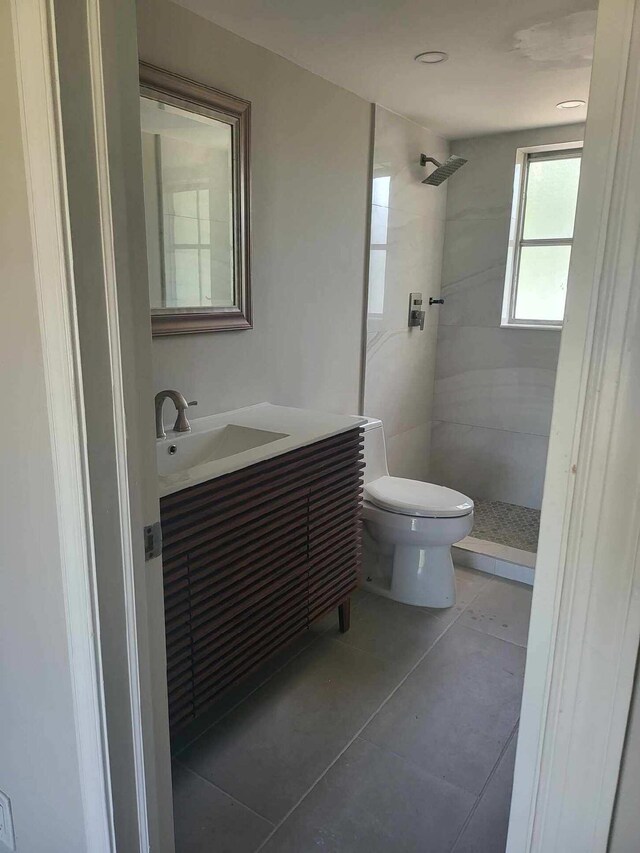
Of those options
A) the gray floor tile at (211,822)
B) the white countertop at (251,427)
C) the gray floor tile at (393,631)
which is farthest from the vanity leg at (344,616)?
the gray floor tile at (211,822)

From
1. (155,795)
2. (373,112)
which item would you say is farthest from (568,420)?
(373,112)

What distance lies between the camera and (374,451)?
110 inches

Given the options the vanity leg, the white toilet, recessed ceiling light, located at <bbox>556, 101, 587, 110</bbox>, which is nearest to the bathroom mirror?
the white toilet

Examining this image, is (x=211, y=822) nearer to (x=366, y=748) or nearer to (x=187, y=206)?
(x=366, y=748)

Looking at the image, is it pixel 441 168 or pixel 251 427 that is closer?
pixel 251 427

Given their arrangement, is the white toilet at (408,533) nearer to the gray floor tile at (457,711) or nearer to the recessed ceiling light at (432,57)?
the gray floor tile at (457,711)

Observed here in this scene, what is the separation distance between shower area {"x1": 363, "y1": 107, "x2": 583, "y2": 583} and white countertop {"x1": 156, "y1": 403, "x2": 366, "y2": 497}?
911mm

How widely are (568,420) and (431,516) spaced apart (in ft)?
6.34

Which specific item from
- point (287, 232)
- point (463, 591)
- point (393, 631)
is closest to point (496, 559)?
point (463, 591)

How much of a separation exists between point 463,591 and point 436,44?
7.34 ft

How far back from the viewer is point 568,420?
0.64 metres

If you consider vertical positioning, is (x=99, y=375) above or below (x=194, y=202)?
below

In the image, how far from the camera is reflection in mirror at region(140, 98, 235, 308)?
186 centimetres

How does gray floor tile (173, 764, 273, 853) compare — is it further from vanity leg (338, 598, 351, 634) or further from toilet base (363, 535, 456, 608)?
toilet base (363, 535, 456, 608)
